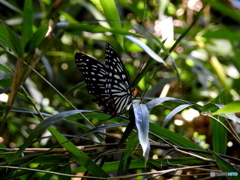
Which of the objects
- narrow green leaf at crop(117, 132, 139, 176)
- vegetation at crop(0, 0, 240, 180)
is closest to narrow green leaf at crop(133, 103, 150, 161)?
vegetation at crop(0, 0, 240, 180)

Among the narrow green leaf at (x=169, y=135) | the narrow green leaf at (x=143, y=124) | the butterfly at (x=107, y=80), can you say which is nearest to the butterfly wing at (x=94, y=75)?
the butterfly at (x=107, y=80)

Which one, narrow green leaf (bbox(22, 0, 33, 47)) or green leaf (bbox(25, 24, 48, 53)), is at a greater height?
narrow green leaf (bbox(22, 0, 33, 47))

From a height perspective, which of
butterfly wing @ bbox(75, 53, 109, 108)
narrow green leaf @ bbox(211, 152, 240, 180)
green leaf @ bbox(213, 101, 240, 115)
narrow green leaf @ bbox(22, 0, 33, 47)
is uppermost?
butterfly wing @ bbox(75, 53, 109, 108)

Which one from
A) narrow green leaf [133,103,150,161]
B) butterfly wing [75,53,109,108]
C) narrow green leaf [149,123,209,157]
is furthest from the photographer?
butterfly wing [75,53,109,108]

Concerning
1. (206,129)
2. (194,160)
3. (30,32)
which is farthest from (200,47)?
(30,32)

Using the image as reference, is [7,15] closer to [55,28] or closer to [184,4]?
[184,4]

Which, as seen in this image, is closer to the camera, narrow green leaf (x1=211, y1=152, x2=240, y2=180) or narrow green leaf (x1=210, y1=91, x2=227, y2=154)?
narrow green leaf (x1=211, y1=152, x2=240, y2=180)

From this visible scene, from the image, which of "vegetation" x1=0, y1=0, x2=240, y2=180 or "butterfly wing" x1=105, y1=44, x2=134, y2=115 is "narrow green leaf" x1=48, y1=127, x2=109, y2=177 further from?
"butterfly wing" x1=105, y1=44, x2=134, y2=115
